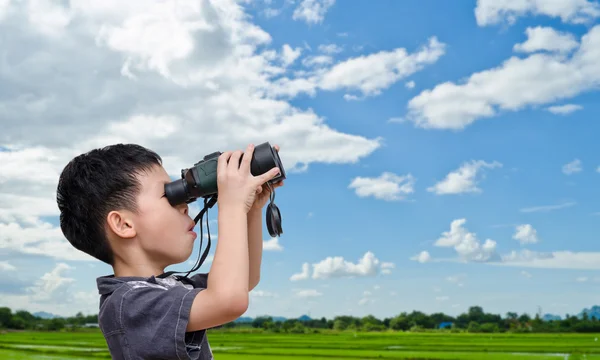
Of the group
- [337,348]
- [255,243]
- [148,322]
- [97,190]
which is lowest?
[337,348]

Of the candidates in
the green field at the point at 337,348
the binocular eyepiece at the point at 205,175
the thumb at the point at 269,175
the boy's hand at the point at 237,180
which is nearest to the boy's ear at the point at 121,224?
the binocular eyepiece at the point at 205,175

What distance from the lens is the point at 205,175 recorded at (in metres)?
1.58

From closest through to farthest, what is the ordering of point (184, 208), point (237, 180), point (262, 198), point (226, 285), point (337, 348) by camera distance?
1. point (226, 285)
2. point (237, 180)
3. point (184, 208)
4. point (262, 198)
5. point (337, 348)

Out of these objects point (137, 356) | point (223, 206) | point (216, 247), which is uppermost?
point (223, 206)

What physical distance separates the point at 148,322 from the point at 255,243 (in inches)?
18.7

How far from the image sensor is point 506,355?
24953 mm

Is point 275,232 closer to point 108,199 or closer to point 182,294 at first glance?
point 182,294

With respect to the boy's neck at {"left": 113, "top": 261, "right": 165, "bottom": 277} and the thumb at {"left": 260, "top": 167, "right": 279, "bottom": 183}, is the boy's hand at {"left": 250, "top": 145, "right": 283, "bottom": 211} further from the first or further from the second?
the boy's neck at {"left": 113, "top": 261, "right": 165, "bottom": 277}

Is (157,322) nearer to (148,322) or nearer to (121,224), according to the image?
(148,322)

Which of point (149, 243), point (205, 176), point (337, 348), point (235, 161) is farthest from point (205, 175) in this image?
point (337, 348)

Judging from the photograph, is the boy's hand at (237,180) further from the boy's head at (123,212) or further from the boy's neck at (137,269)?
the boy's neck at (137,269)

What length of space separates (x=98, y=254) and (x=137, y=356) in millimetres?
346

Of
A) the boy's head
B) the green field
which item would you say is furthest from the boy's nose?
the green field

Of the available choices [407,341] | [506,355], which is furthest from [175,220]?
[407,341]
